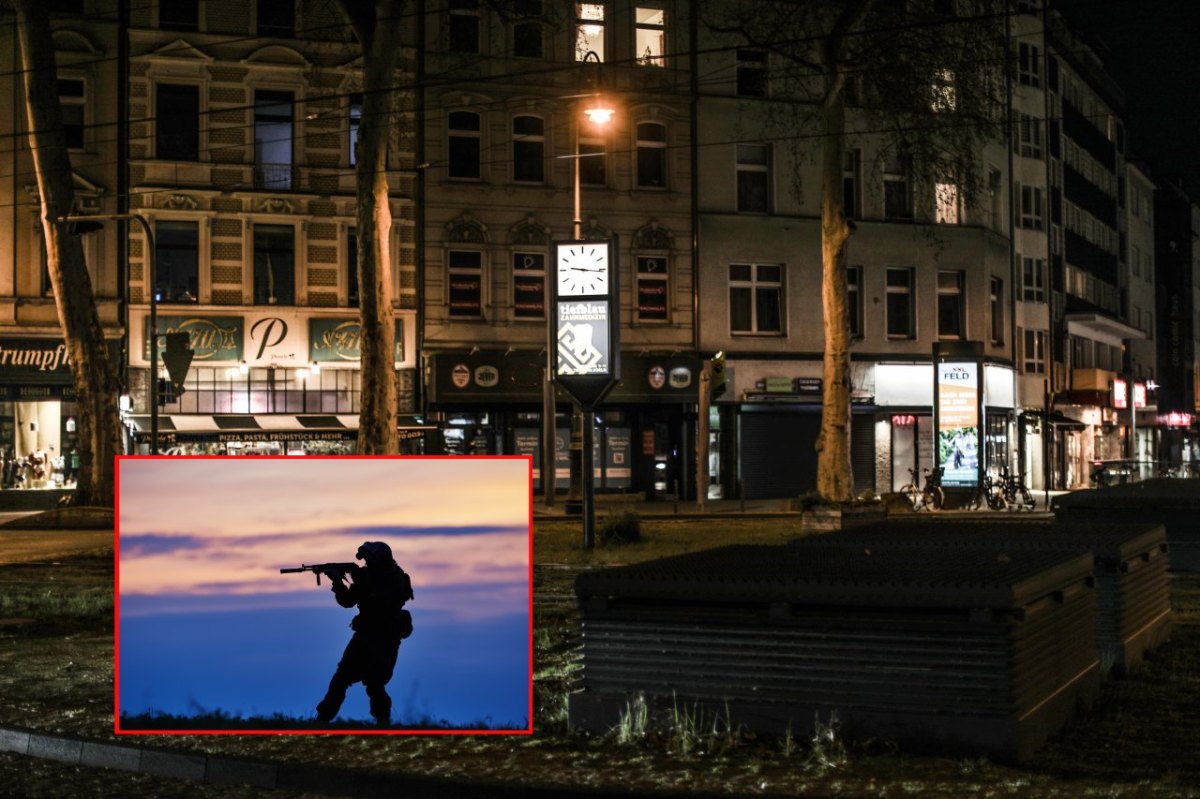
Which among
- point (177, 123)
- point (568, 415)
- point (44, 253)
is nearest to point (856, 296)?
point (568, 415)

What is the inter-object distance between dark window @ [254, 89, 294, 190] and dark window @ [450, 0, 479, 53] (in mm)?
5223

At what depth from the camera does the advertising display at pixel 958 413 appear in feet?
134

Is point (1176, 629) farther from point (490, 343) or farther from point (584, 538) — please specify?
point (490, 343)

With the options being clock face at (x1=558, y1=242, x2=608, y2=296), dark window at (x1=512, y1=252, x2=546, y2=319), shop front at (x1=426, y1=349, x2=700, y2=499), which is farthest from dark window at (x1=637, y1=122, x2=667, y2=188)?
clock face at (x1=558, y1=242, x2=608, y2=296)

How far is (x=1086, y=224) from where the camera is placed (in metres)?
69.4

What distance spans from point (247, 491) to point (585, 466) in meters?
17.6

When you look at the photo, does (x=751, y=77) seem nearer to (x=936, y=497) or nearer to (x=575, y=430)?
(x=575, y=430)

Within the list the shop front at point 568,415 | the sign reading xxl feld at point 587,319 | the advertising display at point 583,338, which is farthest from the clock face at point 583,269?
the shop front at point 568,415

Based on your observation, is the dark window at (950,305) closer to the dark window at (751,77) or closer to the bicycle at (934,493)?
the dark window at (751,77)

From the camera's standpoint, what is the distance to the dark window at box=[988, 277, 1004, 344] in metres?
53.6

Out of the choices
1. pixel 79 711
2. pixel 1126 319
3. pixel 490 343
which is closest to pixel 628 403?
pixel 490 343

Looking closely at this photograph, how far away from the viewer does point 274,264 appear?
4238 cm

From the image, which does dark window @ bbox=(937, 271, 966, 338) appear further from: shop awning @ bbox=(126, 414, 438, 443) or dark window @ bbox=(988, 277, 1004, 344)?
shop awning @ bbox=(126, 414, 438, 443)

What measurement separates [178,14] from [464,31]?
8190 mm
